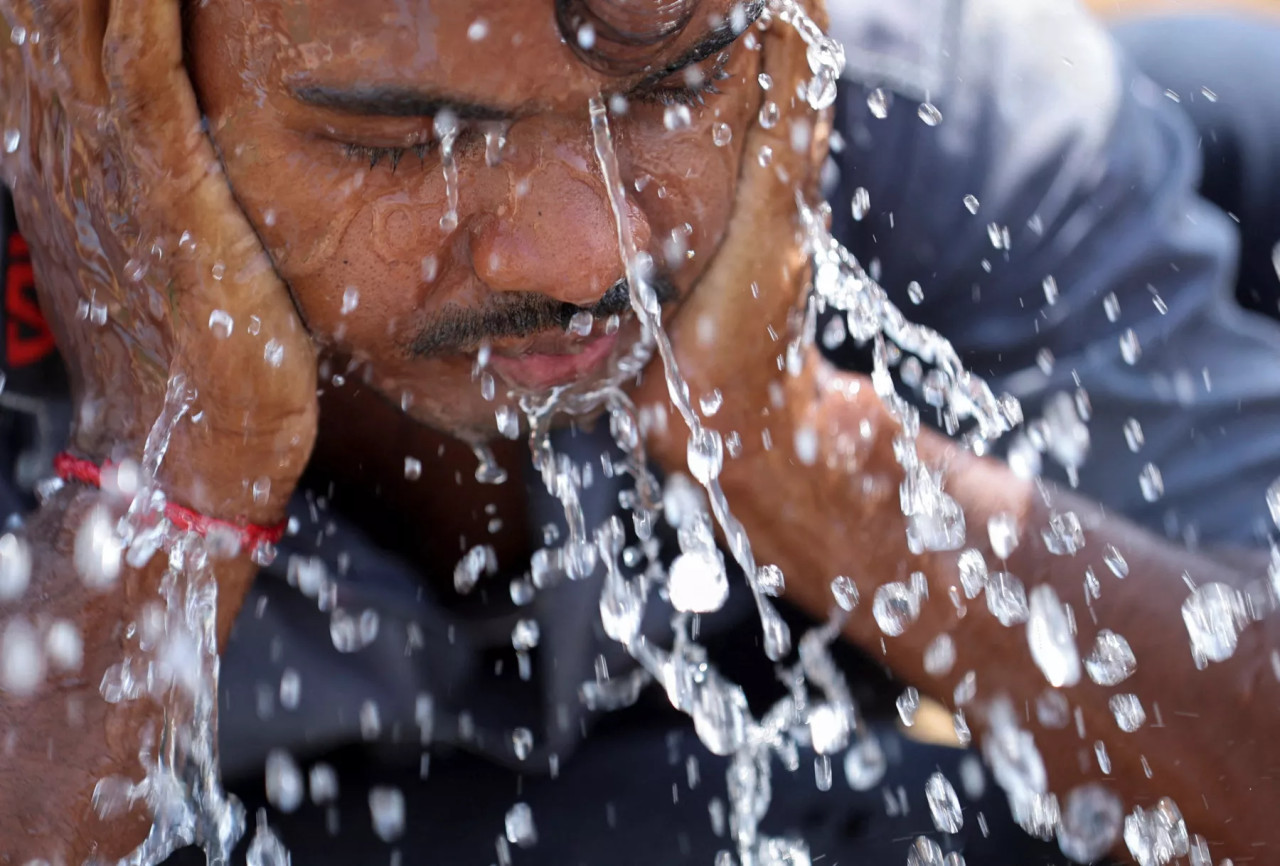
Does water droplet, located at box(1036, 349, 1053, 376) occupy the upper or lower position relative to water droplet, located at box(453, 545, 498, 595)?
upper

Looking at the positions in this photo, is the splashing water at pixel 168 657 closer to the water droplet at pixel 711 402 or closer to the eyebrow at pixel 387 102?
the eyebrow at pixel 387 102

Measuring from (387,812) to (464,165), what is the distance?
2.87 feet

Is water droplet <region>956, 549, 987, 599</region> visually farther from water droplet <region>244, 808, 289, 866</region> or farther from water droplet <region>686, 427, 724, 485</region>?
water droplet <region>244, 808, 289, 866</region>

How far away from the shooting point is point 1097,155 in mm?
1918

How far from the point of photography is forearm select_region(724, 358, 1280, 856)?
1461mm

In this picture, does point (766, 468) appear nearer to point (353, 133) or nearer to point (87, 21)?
point (353, 133)

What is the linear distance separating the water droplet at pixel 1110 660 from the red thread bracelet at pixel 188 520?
880mm

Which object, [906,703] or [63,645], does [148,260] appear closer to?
[63,645]

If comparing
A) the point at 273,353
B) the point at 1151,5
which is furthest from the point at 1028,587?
the point at 1151,5

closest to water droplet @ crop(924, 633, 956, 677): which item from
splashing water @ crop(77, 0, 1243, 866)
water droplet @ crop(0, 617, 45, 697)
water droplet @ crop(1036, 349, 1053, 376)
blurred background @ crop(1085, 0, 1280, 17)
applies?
splashing water @ crop(77, 0, 1243, 866)

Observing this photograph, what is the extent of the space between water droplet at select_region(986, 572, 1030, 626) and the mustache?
515mm

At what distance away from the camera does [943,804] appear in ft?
5.88

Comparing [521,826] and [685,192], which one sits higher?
[685,192]

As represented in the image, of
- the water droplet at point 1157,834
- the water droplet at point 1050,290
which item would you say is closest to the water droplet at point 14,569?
the water droplet at point 1157,834
